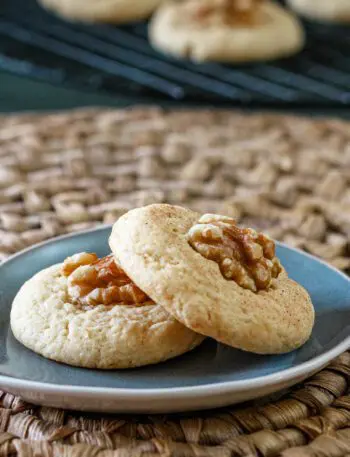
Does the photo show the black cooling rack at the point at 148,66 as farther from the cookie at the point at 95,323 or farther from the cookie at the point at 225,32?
the cookie at the point at 95,323

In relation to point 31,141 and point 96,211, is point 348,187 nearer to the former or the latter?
point 96,211

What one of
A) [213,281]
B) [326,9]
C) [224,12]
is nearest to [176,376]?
[213,281]

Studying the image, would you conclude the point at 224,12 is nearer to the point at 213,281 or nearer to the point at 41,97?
the point at 41,97

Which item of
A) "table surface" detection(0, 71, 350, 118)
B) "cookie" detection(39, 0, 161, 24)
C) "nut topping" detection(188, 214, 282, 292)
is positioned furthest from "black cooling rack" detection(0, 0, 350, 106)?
"nut topping" detection(188, 214, 282, 292)

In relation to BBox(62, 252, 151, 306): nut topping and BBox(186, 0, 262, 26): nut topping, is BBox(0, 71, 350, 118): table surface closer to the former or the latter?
BBox(186, 0, 262, 26): nut topping

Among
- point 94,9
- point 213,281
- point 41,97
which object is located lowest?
point 41,97

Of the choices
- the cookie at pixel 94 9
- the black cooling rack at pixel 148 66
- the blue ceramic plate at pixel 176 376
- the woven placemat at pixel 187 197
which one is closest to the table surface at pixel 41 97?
the black cooling rack at pixel 148 66
